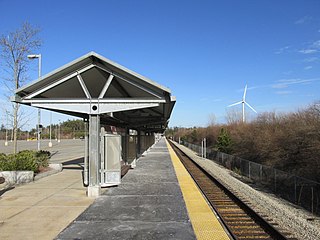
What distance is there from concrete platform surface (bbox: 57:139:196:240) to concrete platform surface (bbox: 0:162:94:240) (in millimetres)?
366

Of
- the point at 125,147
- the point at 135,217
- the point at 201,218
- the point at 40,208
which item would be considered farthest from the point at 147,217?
the point at 125,147

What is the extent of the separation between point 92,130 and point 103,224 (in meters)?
4.06

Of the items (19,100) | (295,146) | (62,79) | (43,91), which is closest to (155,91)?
(62,79)

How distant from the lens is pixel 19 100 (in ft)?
35.4

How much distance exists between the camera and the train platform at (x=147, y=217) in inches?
252

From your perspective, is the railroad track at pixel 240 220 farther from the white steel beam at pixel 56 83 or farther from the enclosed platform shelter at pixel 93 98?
the white steel beam at pixel 56 83

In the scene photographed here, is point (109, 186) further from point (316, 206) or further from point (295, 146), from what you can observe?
point (295, 146)

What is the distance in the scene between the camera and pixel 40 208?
8.59 meters

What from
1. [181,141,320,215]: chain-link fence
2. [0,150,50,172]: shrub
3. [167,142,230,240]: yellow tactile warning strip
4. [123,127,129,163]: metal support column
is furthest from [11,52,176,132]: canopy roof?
[123,127,129,163]: metal support column

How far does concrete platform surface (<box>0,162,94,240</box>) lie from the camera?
6629 millimetres

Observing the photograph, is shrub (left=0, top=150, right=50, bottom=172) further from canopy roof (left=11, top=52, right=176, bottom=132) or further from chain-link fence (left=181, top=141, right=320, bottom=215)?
chain-link fence (left=181, top=141, right=320, bottom=215)

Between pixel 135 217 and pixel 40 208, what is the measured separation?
2855 mm

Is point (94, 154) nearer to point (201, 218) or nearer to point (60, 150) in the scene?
point (201, 218)

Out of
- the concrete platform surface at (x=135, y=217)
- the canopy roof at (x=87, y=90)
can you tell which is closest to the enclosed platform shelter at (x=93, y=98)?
the canopy roof at (x=87, y=90)
